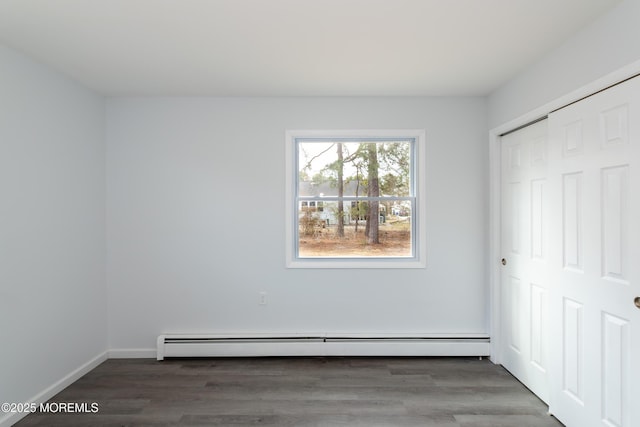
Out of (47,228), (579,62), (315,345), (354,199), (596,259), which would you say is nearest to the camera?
(596,259)

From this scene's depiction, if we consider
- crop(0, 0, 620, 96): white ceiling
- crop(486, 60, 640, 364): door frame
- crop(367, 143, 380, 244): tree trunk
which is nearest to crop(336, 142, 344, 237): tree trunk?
crop(367, 143, 380, 244): tree trunk

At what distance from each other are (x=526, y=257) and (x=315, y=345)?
201 centimetres

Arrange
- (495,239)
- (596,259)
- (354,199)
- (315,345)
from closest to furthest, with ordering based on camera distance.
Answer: (596,259) → (495,239) → (315,345) → (354,199)

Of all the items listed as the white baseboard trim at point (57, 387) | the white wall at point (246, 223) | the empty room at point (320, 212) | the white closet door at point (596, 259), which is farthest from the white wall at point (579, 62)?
the white baseboard trim at point (57, 387)

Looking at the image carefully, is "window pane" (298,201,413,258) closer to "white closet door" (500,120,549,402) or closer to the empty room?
the empty room

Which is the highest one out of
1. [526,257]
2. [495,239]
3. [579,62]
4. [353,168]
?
[579,62]

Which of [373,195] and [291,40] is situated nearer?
[291,40]

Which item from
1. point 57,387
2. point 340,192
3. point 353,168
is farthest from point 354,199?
point 57,387

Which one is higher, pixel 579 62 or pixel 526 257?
pixel 579 62

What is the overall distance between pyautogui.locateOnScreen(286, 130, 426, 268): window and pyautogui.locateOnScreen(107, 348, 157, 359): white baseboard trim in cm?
168

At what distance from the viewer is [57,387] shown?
2.79 m

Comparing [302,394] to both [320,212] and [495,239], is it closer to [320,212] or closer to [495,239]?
[320,212]

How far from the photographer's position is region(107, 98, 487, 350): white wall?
3473 mm

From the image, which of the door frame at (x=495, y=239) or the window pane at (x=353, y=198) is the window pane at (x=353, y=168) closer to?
the window pane at (x=353, y=198)
